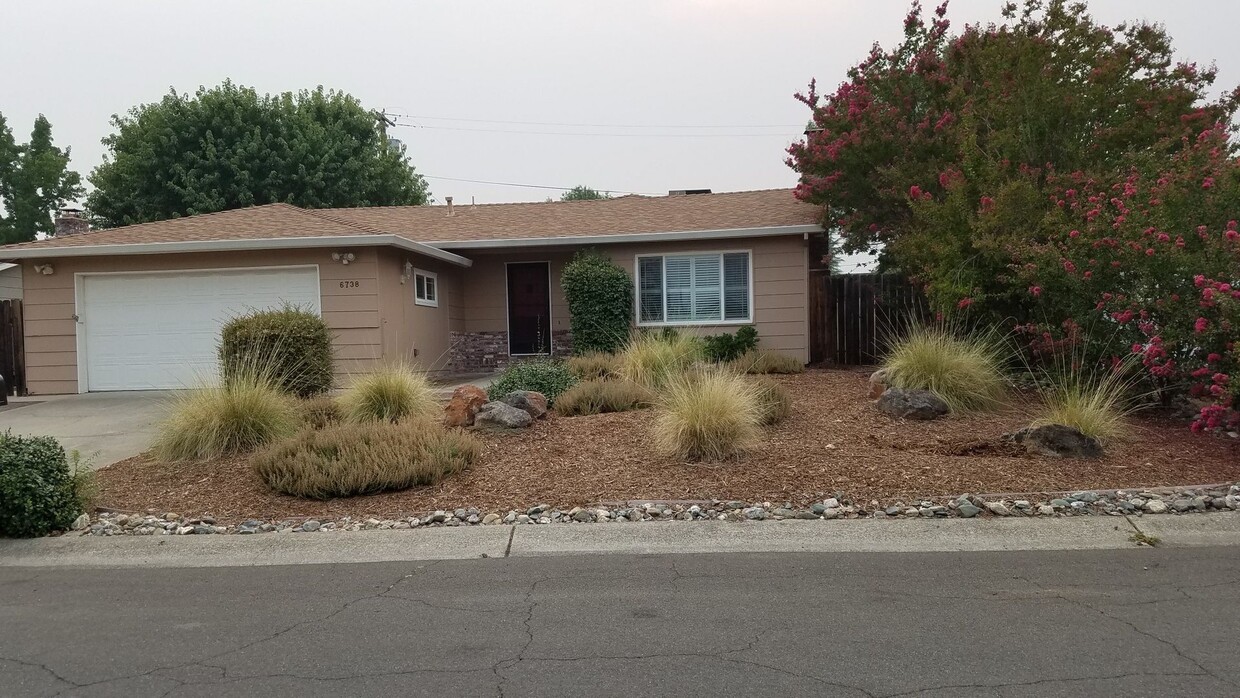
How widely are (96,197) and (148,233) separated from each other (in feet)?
54.2

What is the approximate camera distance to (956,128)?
11961 mm

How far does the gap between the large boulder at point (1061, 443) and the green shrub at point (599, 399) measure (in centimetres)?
428

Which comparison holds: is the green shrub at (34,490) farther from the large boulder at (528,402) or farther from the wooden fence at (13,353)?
the wooden fence at (13,353)

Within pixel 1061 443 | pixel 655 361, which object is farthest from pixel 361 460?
pixel 1061 443

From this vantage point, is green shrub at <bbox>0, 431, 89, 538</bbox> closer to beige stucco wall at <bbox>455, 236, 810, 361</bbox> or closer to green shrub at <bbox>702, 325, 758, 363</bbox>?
green shrub at <bbox>702, 325, 758, 363</bbox>

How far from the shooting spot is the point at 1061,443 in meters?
7.68

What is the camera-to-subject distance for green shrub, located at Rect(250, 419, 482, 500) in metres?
7.31

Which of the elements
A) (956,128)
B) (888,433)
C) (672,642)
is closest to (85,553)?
(672,642)

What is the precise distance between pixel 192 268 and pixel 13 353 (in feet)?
12.5

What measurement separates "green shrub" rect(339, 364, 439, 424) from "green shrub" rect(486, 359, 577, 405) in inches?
37.2

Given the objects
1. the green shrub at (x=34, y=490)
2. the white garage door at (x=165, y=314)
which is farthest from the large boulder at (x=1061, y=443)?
the white garage door at (x=165, y=314)

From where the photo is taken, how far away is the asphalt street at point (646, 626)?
149 inches

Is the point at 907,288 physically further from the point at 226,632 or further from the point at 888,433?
the point at 226,632

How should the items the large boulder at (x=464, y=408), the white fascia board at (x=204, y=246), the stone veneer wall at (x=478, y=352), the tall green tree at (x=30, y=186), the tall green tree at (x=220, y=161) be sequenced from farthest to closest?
the tall green tree at (x=30, y=186), the tall green tree at (x=220, y=161), the stone veneer wall at (x=478, y=352), the white fascia board at (x=204, y=246), the large boulder at (x=464, y=408)
